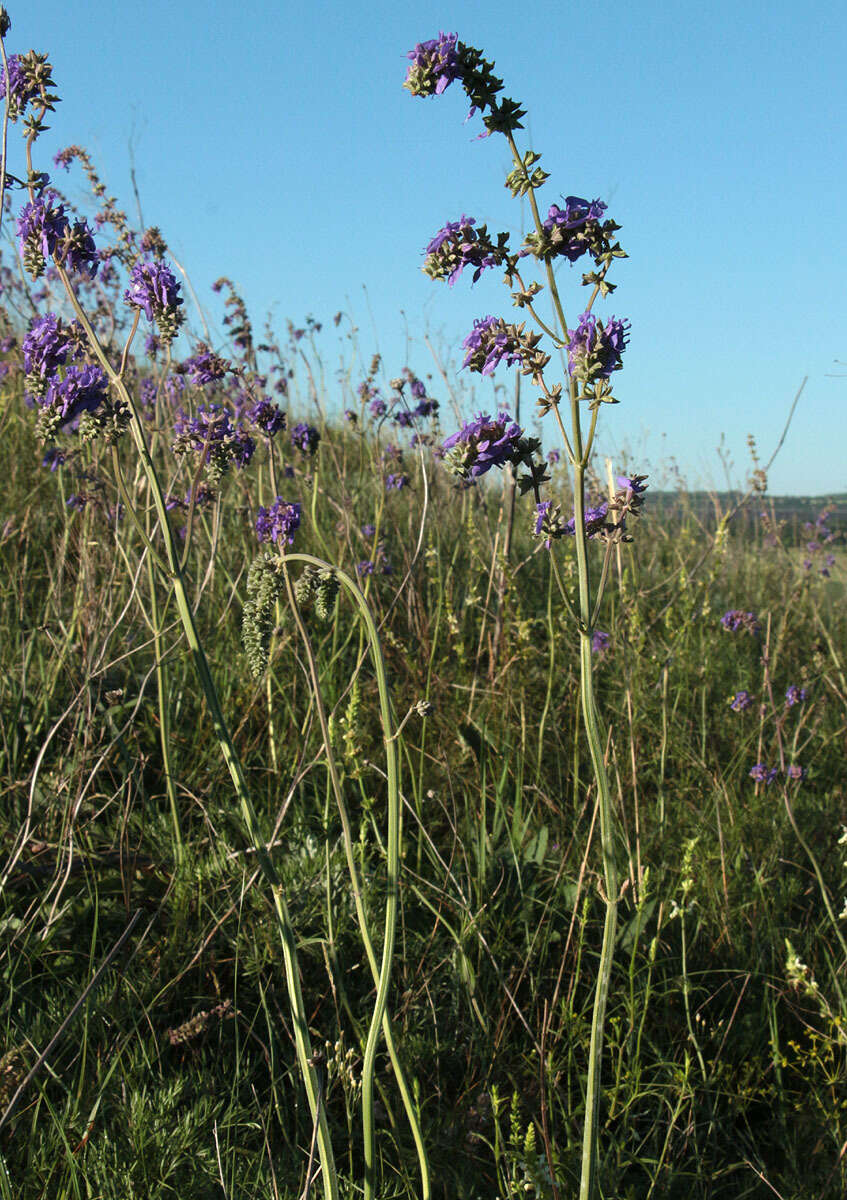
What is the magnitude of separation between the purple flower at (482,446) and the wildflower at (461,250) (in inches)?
9.1

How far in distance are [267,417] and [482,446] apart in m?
1.14

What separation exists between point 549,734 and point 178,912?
1.39 m

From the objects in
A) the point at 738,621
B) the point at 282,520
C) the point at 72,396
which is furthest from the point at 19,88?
the point at 738,621

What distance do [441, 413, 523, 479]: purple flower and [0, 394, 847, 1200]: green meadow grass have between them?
0.71 meters

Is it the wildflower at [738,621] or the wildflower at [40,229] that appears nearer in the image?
the wildflower at [40,229]

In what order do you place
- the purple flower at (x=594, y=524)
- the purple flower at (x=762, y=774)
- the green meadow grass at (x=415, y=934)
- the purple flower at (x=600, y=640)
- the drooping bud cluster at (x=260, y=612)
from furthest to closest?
the purple flower at (x=600, y=640), the purple flower at (x=762, y=774), the green meadow grass at (x=415, y=934), the purple flower at (x=594, y=524), the drooping bud cluster at (x=260, y=612)

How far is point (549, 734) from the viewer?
3.10 meters

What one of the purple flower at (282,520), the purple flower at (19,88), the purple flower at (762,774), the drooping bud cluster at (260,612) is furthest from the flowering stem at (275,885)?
the purple flower at (762,774)

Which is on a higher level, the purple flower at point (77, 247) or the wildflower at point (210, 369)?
the purple flower at point (77, 247)

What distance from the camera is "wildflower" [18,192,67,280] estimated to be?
1.74 m

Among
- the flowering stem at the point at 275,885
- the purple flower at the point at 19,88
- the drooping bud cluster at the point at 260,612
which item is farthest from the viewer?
the purple flower at the point at 19,88

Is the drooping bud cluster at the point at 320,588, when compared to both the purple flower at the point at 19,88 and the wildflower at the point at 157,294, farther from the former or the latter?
the purple flower at the point at 19,88

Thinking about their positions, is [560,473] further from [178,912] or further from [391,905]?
[391,905]

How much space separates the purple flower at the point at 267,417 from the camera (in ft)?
7.74
